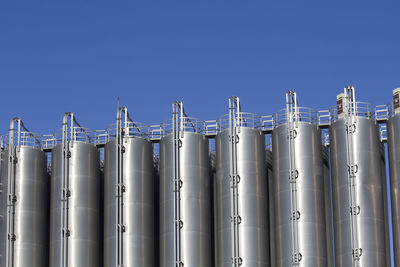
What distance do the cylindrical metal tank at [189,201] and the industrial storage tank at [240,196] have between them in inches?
50.3

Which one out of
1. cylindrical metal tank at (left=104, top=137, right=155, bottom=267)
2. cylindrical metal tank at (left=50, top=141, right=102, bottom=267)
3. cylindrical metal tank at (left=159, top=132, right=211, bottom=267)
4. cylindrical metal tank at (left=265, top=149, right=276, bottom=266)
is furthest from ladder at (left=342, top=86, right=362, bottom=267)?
cylindrical metal tank at (left=50, top=141, right=102, bottom=267)

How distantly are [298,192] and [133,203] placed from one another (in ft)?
51.5

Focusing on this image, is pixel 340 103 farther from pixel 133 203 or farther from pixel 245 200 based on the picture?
pixel 133 203

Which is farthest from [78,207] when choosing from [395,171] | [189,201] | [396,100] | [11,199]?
[396,100]

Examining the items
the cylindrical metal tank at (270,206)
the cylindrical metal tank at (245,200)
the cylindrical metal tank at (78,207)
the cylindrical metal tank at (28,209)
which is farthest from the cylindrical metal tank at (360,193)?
the cylindrical metal tank at (28,209)

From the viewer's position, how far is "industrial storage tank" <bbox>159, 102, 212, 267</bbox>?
341 ft

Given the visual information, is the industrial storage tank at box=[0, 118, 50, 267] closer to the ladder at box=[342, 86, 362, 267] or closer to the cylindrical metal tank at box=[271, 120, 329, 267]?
the cylindrical metal tank at box=[271, 120, 329, 267]

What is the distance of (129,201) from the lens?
107 m

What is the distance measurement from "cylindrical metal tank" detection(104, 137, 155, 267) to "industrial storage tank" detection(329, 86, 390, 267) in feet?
57.7

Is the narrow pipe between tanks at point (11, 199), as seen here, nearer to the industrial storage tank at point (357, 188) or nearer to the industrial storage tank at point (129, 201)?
the industrial storage tank at point (129, 201)

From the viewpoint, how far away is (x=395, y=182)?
102812 mm

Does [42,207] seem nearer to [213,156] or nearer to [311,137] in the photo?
[213,156]

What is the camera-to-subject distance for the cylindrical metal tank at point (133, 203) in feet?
346

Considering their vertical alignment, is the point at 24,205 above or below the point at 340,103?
below
